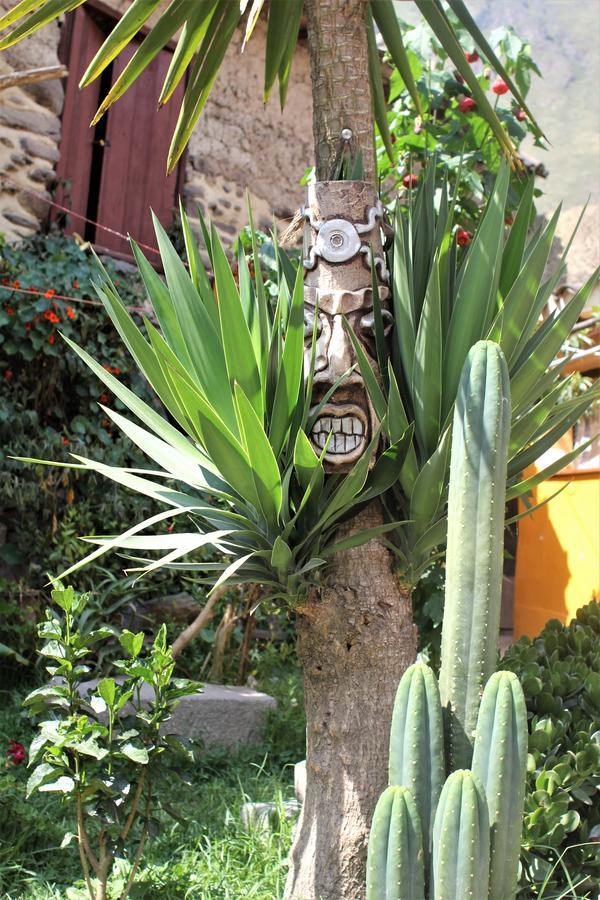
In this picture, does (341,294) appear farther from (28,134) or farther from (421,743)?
(28,134)

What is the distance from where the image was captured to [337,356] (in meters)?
1.98

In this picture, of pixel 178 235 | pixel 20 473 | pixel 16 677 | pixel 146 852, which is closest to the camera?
pixel 146 852

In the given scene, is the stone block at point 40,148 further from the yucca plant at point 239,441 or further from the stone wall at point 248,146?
the yucca plant at point 239,441

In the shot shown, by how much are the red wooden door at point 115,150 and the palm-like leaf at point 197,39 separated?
9.18ft

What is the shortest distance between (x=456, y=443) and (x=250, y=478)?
1.36 feet

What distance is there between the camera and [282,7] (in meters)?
2.45

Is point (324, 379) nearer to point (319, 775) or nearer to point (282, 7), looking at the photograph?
point (319, 775)

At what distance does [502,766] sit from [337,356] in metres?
0.90

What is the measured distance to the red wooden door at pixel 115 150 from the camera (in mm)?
5172

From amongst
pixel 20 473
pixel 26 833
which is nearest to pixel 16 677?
pixel 20 473

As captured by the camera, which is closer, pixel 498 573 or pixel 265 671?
pixel 498 573

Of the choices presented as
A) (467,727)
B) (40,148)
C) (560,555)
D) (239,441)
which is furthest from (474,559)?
(40,148)

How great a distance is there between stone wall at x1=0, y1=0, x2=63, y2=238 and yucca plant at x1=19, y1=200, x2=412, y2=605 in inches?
123

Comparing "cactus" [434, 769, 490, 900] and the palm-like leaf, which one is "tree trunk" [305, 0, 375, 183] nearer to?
the palm-like leaf
